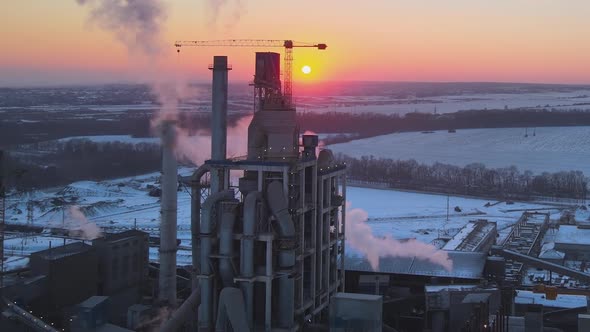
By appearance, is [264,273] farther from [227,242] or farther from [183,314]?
[183,314]

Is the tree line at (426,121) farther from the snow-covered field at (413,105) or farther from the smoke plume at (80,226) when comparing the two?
the smoke plume at (80,226)

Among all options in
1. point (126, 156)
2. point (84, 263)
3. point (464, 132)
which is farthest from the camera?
point (464, 132)

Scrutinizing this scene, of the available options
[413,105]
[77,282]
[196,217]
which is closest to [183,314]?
[196,217]


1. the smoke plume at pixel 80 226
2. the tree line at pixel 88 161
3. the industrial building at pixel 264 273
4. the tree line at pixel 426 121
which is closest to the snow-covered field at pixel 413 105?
the tree line at pixel 426 121

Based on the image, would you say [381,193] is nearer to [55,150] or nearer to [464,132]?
[55,150]

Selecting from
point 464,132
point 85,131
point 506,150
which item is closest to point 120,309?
point 85,131
